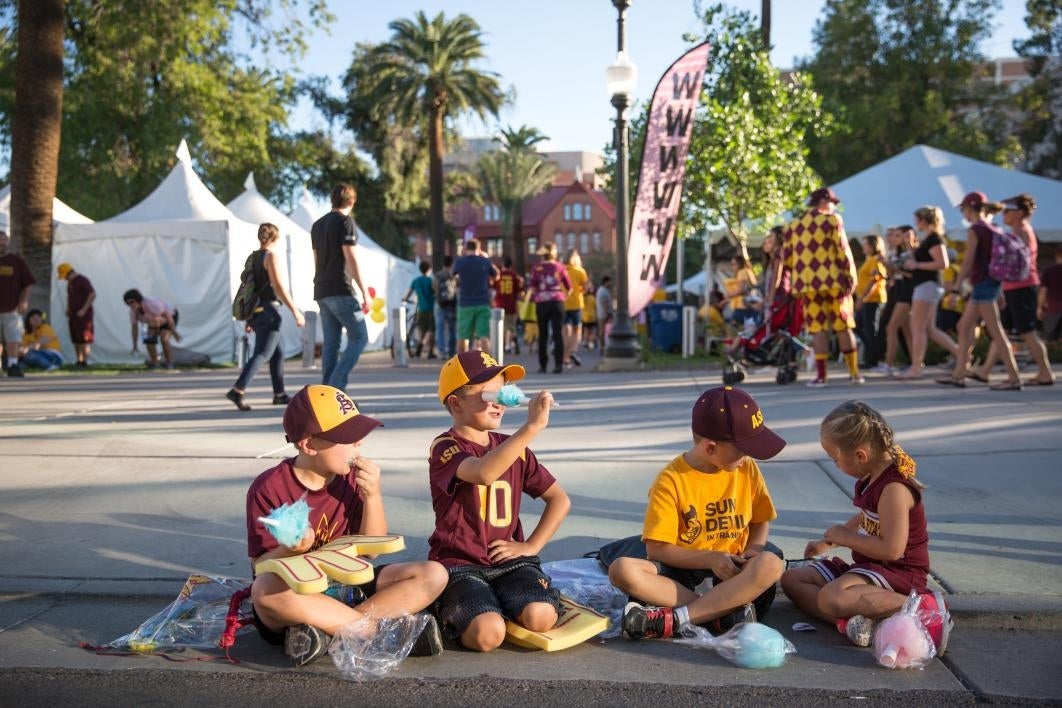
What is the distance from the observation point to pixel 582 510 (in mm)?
5426

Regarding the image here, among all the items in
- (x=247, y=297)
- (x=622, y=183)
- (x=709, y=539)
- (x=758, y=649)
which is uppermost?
(x=622, y=183)

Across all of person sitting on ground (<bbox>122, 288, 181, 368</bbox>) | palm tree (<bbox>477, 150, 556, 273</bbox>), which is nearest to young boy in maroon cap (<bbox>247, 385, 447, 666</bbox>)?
person sitting on ground (<bbox>122, 288, 181, 368</bbox>)

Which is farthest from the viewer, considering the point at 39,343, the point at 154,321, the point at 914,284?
the point at 39,343

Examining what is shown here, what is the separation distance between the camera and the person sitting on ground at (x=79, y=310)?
17703 millimetres

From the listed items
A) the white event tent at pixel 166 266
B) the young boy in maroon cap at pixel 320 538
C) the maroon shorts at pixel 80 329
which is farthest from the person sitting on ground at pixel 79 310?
the young boy in maroon cap at pixel 320 538

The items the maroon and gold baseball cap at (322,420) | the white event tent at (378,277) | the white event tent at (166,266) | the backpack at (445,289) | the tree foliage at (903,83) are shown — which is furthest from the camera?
the tree foliage at (903,83)

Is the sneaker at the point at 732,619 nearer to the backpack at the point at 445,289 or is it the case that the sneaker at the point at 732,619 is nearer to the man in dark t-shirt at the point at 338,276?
the man in dark t-shirt at the point at 338,276

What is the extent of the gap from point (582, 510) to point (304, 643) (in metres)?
2.32

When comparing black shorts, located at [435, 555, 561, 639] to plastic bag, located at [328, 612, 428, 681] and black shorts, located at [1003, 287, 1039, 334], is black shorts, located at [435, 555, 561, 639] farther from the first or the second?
black shorts, located at [1003, 287, 1039, 334]

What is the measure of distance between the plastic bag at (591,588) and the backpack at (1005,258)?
7.10 meters

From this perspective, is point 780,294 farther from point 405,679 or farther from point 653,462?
point 405,679

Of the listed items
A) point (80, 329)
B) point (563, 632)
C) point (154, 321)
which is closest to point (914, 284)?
point (563, 632)

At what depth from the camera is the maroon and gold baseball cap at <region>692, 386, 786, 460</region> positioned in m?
3.66

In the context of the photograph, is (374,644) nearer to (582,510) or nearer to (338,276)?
(582,510)
